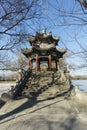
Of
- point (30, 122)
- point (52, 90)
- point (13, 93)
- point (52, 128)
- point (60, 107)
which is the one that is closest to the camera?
point (52, 128)

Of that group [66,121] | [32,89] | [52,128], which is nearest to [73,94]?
[32,89]

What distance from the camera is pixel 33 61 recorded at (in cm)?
4112

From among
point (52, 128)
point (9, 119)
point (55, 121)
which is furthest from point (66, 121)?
point (9, 119)

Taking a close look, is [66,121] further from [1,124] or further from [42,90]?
[42,90]

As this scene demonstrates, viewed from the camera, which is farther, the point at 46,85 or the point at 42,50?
the point at 42,50

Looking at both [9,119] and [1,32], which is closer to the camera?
[1,32]

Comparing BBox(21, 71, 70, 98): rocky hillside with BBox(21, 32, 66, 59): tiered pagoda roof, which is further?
BBox(21, 32, 66, 59): tiered pagoda roof

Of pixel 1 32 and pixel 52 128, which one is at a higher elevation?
pixel 1 32

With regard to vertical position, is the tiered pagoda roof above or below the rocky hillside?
above

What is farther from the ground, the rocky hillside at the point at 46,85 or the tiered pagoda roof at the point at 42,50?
the tiered pagoda roof at the point at 42,50

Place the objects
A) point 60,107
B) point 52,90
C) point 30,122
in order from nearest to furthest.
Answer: point 30,122 < point 60,107 < point 52,90

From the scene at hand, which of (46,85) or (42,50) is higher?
(42,50)

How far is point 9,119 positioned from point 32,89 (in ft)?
37.9

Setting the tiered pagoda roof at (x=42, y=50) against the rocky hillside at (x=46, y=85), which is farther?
the tiered pagoda roof at (x=42, y=50)
